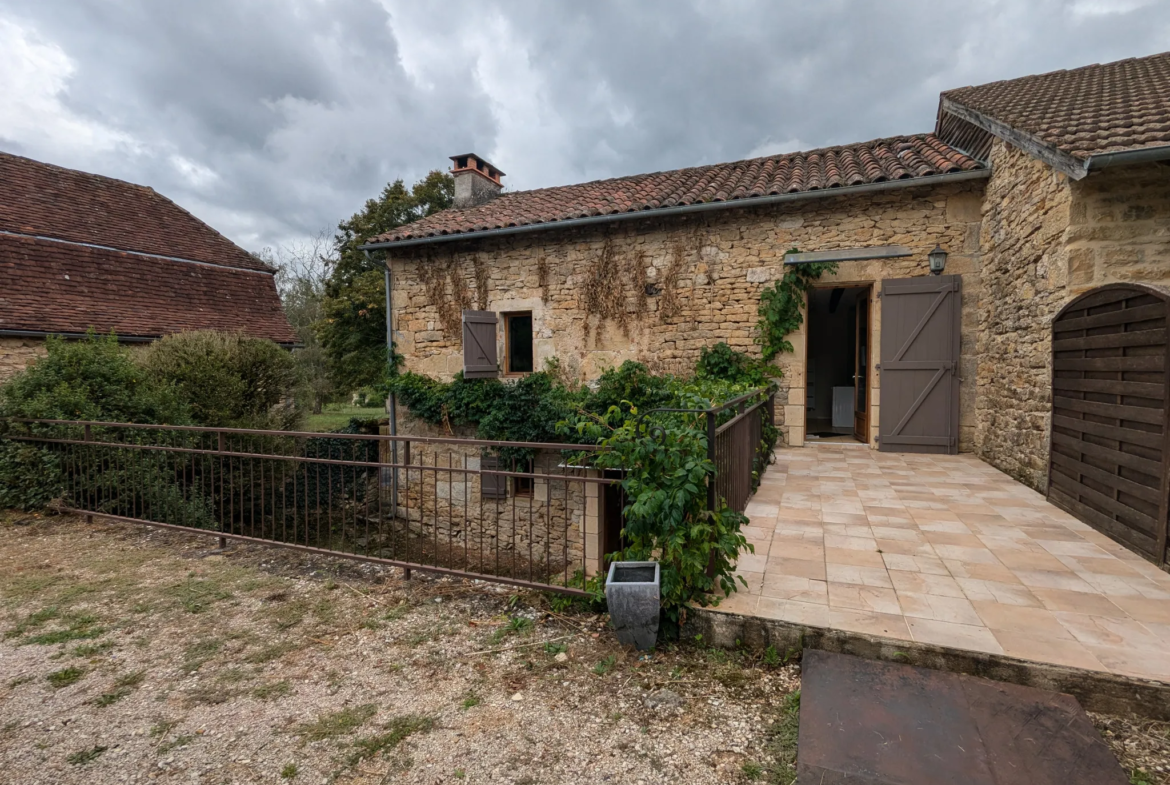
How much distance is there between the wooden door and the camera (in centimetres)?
744

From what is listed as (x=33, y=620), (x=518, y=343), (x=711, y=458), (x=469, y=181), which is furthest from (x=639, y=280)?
(x=33, y=620)

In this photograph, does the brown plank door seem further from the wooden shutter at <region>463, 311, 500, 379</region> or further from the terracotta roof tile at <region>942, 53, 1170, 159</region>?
the wooden shutter at <region>463, 311, 500, 379</region>

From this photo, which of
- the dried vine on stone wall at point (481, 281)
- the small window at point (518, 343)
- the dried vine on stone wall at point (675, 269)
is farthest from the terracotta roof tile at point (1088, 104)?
the dried vine on stone wall at point (481, 281)

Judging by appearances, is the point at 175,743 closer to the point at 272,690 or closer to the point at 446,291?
the point at 272,690

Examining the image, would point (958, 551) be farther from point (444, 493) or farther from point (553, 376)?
point (444, 493)

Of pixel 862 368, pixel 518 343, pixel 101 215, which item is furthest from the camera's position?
pixel 101 215

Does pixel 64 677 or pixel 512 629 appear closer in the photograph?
pixel 64 677

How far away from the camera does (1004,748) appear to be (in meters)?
1.69

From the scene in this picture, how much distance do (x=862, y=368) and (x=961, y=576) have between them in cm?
583

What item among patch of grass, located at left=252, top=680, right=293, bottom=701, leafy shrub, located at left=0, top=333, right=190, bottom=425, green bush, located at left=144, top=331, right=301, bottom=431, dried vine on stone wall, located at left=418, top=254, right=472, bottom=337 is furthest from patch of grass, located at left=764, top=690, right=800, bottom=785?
green bush, located at left=144, top=331, right=301, bottom=431

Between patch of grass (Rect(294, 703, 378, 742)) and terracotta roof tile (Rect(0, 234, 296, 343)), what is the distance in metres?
8.69

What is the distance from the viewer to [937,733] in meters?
1.76

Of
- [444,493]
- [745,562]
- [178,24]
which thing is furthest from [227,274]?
[745,562]

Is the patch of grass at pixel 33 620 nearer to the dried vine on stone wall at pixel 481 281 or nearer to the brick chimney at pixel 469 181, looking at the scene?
the dried vine on stone wall at pixel 481 281
